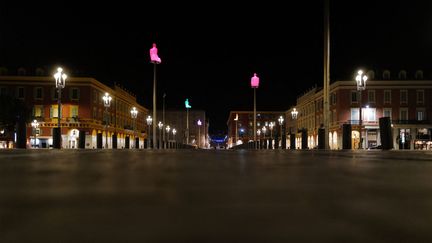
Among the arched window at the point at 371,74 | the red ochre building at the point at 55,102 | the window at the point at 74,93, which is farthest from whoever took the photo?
the arched window at the point at 371,74

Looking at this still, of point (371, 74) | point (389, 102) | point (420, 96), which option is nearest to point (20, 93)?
point (371, 74)

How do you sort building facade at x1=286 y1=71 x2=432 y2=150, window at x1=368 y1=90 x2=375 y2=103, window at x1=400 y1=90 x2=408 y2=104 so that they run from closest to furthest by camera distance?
building facade at x1=286 y1=71 x2=432 y2=150, window at x1=368 y1=90 x2=375 y2=103, window at x1=400 y1=90 x2=408 y2=104

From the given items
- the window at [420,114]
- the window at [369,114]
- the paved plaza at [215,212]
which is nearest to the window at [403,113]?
the window at [420,114]

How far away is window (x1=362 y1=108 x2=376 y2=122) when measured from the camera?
2751 inches

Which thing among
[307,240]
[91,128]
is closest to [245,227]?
[307,240]

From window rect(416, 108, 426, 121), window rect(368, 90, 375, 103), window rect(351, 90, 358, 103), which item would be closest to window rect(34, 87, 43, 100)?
window rect(351, 90, 358, 103)

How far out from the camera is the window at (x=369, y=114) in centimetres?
6988

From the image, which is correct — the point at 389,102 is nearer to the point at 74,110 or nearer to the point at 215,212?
the point at 74,110

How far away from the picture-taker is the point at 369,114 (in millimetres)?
70375

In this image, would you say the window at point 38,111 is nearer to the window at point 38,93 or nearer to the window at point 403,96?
the window at point 38,93

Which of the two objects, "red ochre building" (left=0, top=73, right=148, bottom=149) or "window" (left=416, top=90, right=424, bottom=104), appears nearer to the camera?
"red ochre building" (left=0, top=73, right=148, bottom=149)

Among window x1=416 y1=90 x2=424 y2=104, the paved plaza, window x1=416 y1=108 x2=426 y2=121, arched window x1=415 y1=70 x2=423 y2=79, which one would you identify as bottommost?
the paved plaza

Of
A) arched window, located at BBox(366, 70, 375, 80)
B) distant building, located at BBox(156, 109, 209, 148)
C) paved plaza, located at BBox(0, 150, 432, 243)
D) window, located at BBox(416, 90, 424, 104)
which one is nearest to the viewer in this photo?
paved plaza, located at BBox(0, 150, 432, 243)

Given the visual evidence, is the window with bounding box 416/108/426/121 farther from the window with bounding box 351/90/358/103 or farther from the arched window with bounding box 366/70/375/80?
the window with bounding box 351/90/358/103
